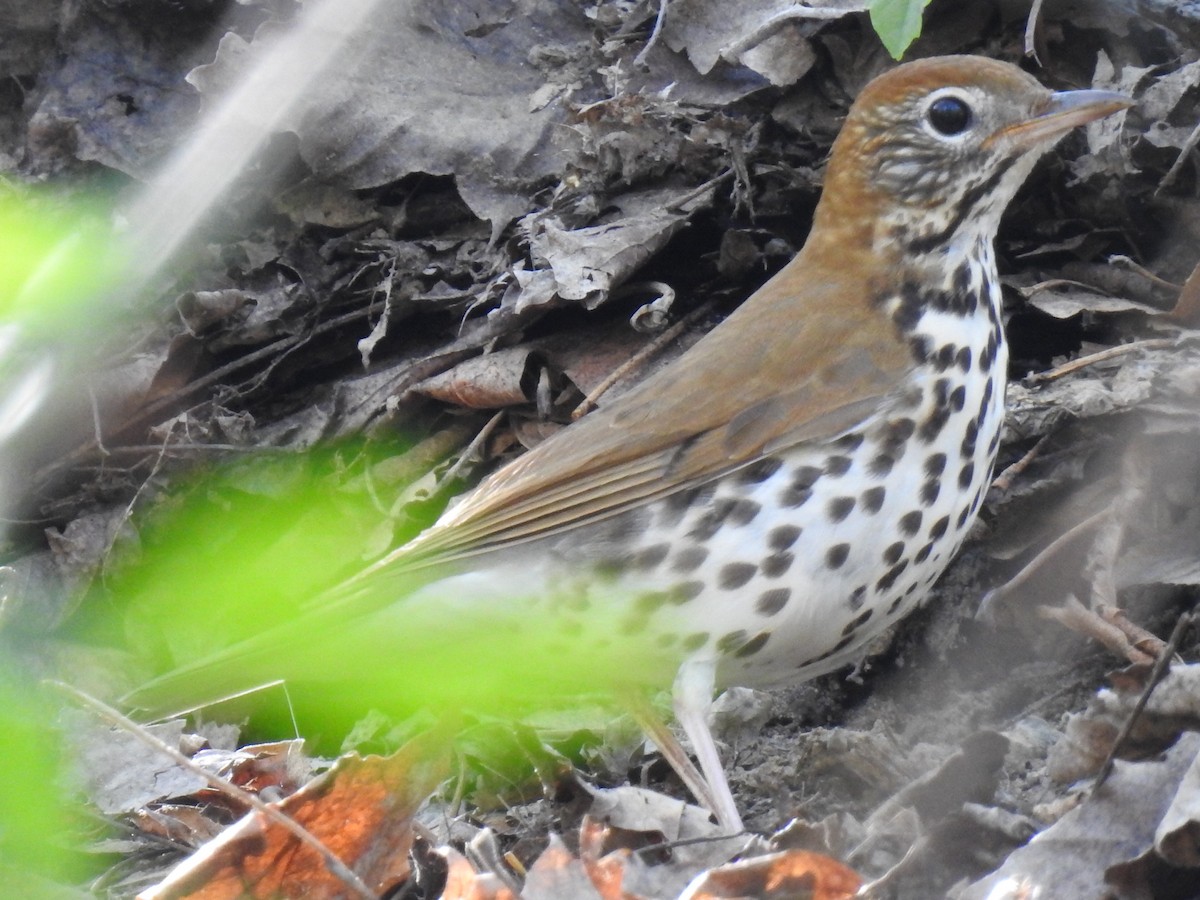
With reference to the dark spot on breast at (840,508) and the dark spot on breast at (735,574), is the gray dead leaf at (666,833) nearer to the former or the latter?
the dark spot on breast at (735,574)

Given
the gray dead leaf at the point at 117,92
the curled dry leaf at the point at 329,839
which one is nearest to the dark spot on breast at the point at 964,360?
the curled dry leaf at the point at 329,839

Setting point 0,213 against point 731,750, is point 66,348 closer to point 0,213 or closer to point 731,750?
point 731,750

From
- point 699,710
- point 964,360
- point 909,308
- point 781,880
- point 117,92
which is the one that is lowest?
point 699,710

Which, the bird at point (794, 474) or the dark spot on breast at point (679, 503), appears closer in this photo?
the bird at point (794, 474)

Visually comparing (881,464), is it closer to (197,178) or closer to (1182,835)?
(1182,835)

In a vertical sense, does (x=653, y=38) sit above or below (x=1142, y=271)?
above

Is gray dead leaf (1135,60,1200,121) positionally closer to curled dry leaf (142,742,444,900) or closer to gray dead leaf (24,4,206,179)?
curled dry leaf (142,742,444,900)

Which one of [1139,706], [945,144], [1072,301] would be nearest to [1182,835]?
[1139,706]
